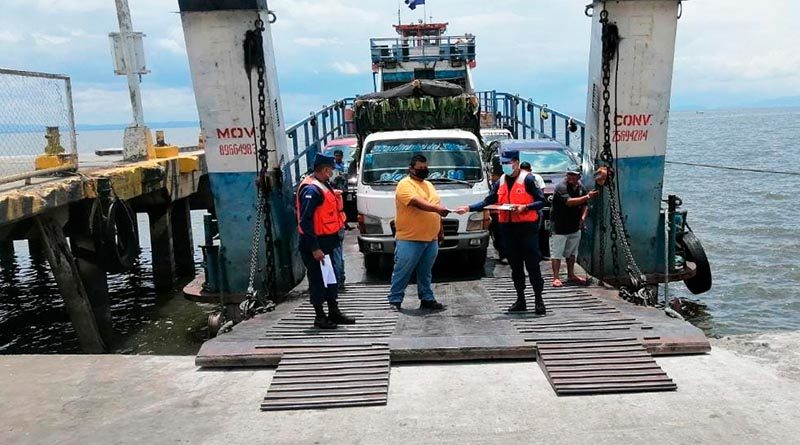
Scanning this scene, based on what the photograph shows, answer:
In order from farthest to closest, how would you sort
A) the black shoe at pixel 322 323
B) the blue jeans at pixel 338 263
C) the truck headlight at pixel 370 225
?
the truck headlight at pixel 370 225
the blue jeans at pixel 338 263
the black shoe at pixel 322 323

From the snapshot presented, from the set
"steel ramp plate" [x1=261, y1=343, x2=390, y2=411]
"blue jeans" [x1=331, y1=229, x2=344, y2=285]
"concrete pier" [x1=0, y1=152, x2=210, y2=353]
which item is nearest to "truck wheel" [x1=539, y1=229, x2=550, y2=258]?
"blue jeans" [x1=331, y1=229, x2=344, y2=285]

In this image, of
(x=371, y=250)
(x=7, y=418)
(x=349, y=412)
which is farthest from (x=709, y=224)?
(x=7, y=418)

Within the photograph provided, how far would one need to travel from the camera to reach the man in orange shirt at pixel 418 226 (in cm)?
674

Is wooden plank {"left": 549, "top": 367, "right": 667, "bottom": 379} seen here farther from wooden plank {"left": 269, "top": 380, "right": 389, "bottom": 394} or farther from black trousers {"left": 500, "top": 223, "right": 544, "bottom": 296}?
black trousers {"left": 500, "top": 223, "right": 544, "bottom": 296}

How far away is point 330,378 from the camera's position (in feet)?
17.1

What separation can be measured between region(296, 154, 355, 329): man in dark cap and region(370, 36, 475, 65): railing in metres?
18.6

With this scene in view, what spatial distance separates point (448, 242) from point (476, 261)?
75 centimetres

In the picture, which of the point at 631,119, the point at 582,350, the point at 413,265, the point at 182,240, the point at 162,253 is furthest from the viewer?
the point at 182,240

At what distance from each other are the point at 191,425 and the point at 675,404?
10.9 ft

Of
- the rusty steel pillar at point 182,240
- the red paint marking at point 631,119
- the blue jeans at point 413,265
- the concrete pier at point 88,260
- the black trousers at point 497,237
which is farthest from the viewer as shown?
the rusty steel pillar at point 182,240

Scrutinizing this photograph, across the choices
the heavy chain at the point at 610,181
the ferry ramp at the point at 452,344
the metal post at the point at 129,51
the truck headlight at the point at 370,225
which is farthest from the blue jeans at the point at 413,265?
the metal post at the point at 129,51

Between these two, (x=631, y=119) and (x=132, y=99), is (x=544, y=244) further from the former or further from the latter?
(x=132, y=99)

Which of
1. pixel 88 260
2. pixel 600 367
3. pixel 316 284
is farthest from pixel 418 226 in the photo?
pixel 88 260

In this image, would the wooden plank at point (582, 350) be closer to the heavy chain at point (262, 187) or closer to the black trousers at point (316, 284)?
the black trousers at point (316, 284)
